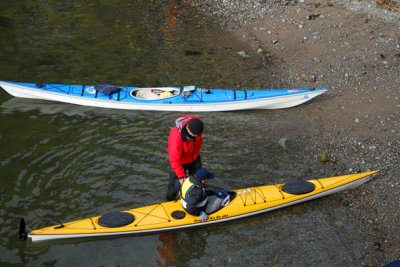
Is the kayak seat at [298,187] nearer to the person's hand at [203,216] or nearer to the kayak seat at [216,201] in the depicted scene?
the kayak seat at [216,201]

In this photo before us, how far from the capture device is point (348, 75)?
11.2m

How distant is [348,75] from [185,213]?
7514 mm

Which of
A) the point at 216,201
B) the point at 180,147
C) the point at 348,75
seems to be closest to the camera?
the point at 180,147

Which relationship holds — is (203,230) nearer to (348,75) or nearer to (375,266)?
(375,266)

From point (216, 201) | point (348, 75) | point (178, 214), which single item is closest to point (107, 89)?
point (178, 214)

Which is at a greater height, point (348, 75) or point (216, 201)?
point (348, 75)

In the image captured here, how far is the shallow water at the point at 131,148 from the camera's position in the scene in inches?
259

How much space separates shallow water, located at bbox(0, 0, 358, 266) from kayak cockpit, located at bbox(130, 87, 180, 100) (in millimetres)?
562

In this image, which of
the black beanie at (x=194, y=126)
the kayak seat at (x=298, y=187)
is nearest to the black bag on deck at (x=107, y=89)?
the black beanie at (x=194, y=126)

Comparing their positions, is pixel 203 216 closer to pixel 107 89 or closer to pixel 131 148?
pixel 131 148

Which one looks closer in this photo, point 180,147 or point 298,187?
point 180,147

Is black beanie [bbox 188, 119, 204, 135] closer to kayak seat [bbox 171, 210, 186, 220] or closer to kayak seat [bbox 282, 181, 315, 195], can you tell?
kayak seat [bbox 171, 210, 186, 220]

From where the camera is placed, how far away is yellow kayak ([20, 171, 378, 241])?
20.8 feet

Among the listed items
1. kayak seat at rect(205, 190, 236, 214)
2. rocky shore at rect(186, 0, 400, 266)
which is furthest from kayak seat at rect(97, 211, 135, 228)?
rocky shore at rect(186, 0, 400, 266)
